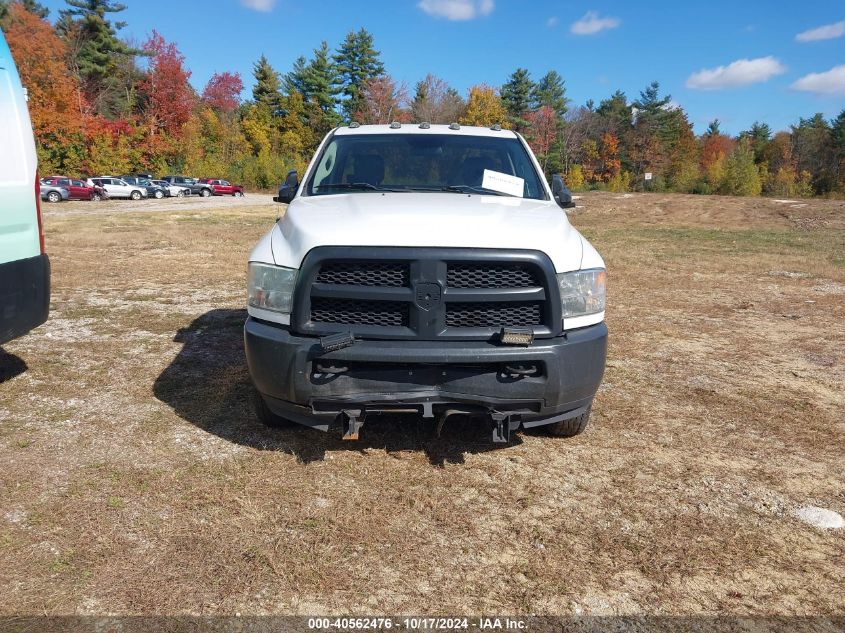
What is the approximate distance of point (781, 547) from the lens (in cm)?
264

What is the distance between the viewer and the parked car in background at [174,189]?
44156 millimetres

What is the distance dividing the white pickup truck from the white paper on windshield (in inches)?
38.8

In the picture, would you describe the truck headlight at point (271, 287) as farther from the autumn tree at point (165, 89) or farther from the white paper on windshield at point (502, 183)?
the autumn tree at point (165, 89)

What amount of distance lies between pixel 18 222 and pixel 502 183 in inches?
124

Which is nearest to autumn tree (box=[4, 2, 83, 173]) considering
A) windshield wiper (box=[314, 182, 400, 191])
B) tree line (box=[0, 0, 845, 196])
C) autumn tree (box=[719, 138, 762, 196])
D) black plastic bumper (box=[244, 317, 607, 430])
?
tree line (box=[0, 0, 845, 196])

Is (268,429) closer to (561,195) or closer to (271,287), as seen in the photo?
(271,287)

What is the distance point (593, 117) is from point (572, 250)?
284 ft

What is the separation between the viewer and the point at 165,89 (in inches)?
2229

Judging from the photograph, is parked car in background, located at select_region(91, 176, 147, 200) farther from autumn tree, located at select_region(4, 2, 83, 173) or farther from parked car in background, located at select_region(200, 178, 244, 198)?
parked car in background, located at select_region(200, 178, 244, 198)

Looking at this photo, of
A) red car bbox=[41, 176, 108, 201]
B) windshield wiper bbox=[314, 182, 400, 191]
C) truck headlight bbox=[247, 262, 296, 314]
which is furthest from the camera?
red car bbox=[41, 176, 108, 201]

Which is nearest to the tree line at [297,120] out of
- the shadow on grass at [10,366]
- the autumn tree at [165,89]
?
the autumn tree at [165,89]

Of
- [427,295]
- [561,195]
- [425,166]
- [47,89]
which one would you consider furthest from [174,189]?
[427,295]

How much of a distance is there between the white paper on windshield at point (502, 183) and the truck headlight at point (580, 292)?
1.15 meters

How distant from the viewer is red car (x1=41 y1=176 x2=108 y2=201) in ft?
114
